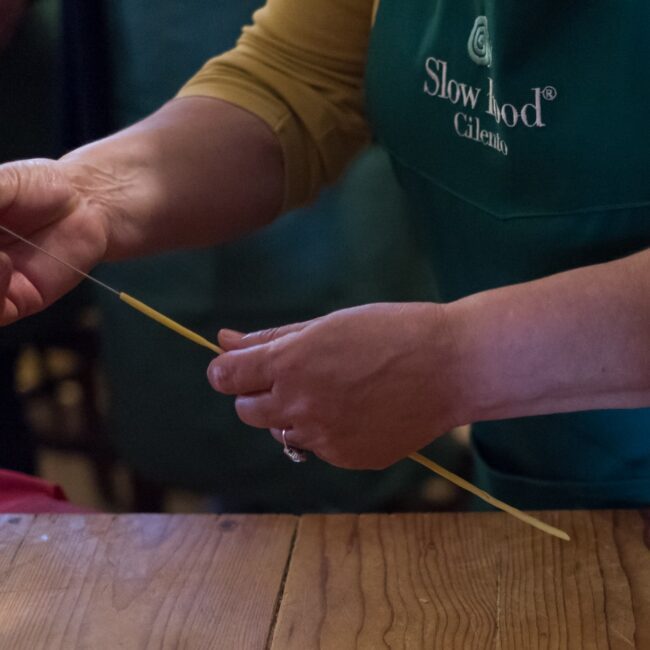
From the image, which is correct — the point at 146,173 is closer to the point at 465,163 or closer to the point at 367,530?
the point at 465,163

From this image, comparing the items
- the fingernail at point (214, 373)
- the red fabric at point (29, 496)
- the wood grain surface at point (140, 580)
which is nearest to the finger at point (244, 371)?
Answer: the fingernail at point (214, 373)

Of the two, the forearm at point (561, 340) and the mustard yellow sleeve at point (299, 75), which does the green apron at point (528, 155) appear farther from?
the forearm at point (561, 340)

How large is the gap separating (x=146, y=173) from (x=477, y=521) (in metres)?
0.49

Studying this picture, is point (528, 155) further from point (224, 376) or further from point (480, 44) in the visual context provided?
point (224, 376)

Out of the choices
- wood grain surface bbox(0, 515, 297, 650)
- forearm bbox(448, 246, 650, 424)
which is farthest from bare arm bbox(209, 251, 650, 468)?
wood grain surface bbox(0, 515, 297, 650)

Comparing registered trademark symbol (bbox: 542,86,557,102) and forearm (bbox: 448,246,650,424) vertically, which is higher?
registered trademark symbol (bbox: 542,86,557,102)

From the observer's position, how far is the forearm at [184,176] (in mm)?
1059

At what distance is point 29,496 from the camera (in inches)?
42.9

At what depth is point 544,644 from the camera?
77cm

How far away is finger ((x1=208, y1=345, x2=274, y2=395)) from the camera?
0.88 metres

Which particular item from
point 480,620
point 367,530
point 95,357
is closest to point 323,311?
point 95,357

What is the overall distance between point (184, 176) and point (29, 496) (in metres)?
0.37

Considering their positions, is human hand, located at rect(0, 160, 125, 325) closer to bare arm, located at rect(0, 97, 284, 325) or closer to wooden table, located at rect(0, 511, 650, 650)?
bare arm, located at rect(0, 97, 284, 325)

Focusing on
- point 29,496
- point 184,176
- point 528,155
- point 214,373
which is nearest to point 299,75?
point 184,176
